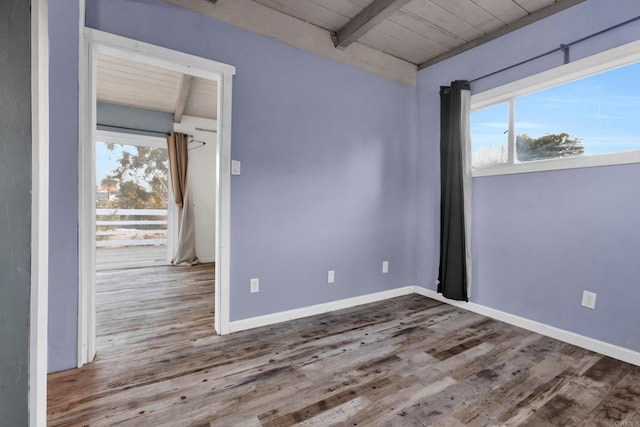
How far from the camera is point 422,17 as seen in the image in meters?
2.53

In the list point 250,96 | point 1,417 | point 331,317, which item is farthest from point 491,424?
point 250,96

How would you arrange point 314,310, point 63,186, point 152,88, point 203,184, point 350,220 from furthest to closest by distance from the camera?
point 203,184
point 152,88
point 350,220
point 314,310
point 63,186

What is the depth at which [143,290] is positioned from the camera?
345 cm

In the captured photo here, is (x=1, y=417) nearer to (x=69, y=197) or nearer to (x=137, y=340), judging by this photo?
(x=69, y=197)

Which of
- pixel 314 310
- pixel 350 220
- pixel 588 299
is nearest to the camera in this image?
→ pixel 588 299

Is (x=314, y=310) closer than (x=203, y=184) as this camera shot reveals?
Yes

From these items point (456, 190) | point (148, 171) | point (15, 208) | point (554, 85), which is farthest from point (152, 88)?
point (554, 85)

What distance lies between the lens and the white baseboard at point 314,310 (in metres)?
2.41

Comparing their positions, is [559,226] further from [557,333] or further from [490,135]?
[490,135]

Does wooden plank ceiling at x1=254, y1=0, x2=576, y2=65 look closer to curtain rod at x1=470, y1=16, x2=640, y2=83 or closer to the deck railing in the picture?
curtain rod at x1=470, y1=16, x2=640, y2=83

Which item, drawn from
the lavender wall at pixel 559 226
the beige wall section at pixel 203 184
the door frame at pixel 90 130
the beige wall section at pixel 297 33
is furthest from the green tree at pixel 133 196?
the lavender wall at pixel 559 226

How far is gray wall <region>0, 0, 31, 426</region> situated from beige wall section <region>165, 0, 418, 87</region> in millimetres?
1903

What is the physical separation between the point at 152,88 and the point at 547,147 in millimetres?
4632

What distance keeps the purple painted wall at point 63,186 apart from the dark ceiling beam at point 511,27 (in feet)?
10.2
